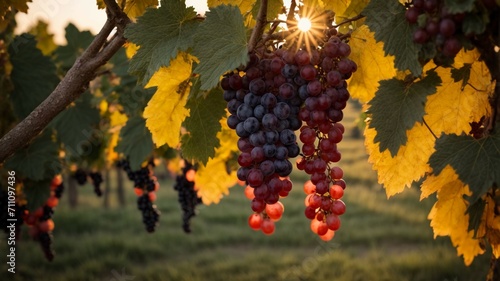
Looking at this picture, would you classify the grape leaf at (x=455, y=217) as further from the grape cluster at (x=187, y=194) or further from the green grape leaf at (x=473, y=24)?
the grape cluster at (x=187, y=194)

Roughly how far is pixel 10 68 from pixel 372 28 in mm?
2210

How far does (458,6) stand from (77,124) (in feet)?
8.41

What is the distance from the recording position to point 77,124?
3.03m

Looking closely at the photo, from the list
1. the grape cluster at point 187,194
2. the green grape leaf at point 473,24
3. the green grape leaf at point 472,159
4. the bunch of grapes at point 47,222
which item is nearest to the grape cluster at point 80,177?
the bunch of grapes at point 47,222

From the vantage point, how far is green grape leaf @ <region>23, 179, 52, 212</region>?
2.85 meters

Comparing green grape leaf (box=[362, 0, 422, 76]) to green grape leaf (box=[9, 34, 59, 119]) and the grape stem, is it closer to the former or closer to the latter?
the grape stem

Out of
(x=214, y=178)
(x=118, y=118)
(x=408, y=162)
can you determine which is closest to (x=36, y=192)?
(x=118, y=118)

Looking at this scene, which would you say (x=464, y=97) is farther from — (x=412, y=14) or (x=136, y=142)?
(x=136, y=142)

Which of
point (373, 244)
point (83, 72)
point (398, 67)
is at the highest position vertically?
point (373, 244)

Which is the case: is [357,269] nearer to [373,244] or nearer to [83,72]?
[373,244]

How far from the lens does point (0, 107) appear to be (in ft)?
8.99

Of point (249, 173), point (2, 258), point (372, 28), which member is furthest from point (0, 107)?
point (2, 258)

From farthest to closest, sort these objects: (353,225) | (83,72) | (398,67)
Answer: (353,225), (83,72), (398,67)

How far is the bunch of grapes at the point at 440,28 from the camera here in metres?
0.92
